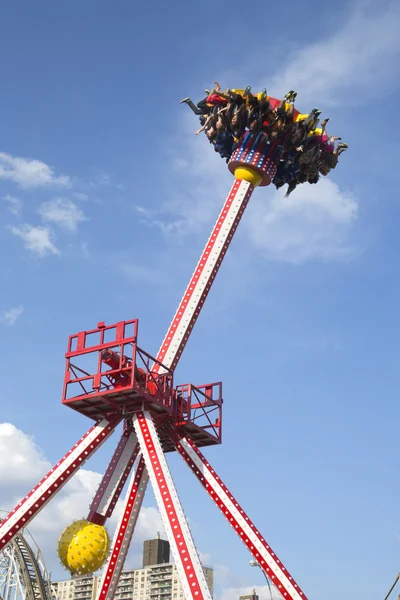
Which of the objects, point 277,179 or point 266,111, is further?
point 277,179

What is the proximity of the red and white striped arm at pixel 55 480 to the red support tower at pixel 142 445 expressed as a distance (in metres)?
0.03

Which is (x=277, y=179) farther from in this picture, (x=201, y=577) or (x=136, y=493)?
(x=201, y=577)

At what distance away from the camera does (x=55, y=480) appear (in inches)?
1141

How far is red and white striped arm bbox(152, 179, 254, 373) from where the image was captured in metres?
33.2

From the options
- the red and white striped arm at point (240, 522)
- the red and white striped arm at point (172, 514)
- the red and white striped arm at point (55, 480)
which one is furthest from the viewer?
the red and white striped arm at point (240, 522)

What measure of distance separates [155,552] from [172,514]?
390ft

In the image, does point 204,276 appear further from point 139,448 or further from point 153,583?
point 153,583

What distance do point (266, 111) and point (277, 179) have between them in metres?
4.42

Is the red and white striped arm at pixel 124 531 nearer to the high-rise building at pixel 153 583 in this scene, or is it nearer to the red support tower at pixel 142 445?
the red support tower at pixel 142 445

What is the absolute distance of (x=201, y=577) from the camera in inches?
1023

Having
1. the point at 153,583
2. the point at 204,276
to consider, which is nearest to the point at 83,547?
the point at 204,276

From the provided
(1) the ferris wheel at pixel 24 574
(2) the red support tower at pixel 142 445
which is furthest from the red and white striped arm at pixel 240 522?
(1) the ferris wheel at pixel 24 574

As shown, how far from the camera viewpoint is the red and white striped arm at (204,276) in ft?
109

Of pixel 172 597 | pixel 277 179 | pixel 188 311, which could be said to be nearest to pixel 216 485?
pixel 188 311
